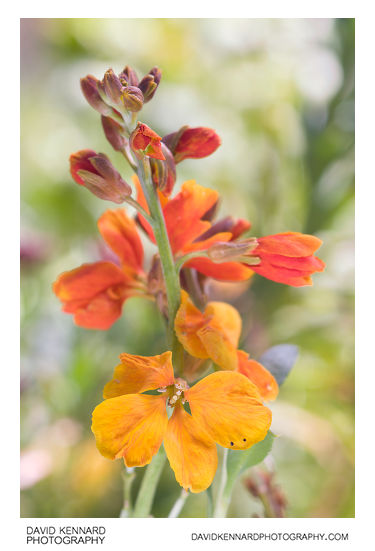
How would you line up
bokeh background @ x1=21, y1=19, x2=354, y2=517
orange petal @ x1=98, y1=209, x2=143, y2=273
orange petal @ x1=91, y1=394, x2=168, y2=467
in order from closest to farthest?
orange petal @ x1=91, y1=394, x2=168, y2=467, orange petal @ x1=98, y1=209, x2=143, y2=273, bokeh background @ x1=21, y1=19, x2=354, y2=517

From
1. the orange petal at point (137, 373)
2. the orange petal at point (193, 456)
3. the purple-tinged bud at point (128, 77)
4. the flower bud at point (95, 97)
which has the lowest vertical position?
the orange petal at point (193, 456)

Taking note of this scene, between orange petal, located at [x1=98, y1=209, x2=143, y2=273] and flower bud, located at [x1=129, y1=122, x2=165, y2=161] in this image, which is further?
orange petal, located at [x1=98, y1=209, x2=143, y2=273]

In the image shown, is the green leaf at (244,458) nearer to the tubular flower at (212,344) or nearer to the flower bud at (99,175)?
the tubular flower at (212,344)

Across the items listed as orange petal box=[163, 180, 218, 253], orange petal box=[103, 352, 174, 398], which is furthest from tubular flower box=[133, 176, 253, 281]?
orange petal box=[103, 352, 174, 398]

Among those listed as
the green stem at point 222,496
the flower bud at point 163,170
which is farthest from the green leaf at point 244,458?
the flower bud at point 163,170

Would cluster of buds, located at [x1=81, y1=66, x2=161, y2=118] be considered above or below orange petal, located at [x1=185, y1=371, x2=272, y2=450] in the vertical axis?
above

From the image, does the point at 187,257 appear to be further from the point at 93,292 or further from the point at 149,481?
the point at 149,481

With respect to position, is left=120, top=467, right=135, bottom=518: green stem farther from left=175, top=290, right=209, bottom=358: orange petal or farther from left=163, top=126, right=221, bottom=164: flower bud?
left=163, top=126, right=221, bottom=164: flower bud

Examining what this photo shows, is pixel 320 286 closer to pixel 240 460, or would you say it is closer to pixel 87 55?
pixel 240 460
